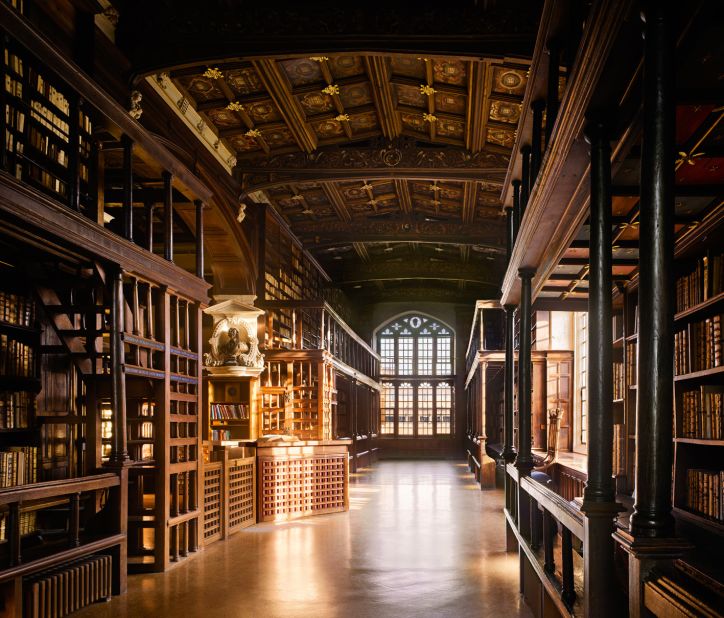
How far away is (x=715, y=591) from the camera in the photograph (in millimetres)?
2143

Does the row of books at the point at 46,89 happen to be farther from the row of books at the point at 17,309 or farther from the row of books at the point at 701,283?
A: the row of books at the point at 701,283

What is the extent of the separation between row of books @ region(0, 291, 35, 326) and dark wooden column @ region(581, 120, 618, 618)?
183 inches

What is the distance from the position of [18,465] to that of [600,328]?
472cm

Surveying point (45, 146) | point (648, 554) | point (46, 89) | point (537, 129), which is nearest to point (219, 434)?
point (45, 146)

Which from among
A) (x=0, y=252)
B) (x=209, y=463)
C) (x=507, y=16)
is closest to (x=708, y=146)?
(x=507, y=16)

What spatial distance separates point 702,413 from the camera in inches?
192

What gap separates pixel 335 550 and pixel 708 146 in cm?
564

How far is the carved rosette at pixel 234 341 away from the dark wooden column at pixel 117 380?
550cm

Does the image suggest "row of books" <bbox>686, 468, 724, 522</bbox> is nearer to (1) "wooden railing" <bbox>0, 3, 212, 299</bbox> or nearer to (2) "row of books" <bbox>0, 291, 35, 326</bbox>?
(1) "wooden railing" <bbox>0, 3, 212, 299</bbox>

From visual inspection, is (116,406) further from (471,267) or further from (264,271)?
(471,267)

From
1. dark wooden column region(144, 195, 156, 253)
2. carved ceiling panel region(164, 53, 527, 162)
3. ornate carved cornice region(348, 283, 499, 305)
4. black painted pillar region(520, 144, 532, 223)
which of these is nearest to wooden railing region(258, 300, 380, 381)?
ornate carved cornice region(348, 283, 499, 305)

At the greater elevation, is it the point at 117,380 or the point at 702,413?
the point at 117,380

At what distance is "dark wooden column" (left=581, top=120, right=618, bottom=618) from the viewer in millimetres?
3152

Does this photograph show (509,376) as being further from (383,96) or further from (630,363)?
(383,96)
